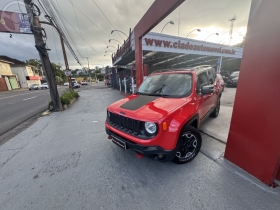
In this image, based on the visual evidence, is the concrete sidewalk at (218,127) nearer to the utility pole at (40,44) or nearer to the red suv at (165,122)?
the red suv at (165,122)

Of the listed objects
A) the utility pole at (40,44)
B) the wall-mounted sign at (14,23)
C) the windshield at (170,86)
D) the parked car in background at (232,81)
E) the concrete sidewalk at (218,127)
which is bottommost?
the concrete sidewalk at (218,127)

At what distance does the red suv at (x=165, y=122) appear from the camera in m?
1.88

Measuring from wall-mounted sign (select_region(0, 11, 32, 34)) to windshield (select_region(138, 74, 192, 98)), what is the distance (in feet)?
25.5

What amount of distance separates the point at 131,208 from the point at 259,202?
1.71 meters

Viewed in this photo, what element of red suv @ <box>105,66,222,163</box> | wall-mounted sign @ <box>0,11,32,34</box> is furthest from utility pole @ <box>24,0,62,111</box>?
red suv @ <box>105,66,222,163</box>

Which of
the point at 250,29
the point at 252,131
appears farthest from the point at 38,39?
the point at 252,131

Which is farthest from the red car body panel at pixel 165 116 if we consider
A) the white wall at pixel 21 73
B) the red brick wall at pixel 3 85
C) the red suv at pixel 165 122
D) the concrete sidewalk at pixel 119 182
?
the white wall at pixel 21 73

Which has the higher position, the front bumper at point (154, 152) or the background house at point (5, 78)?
the background house at point (5, 78)

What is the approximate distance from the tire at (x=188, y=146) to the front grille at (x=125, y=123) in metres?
0.93

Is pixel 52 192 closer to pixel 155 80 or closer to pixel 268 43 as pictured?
pixel 155 80

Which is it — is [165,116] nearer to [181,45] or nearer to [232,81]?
[181,45]

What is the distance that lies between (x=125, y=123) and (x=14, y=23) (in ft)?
33.1

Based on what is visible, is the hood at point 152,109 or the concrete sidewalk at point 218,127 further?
the concrete sidewalk at point 218,127

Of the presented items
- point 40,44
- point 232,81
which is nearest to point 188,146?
point 40,44
